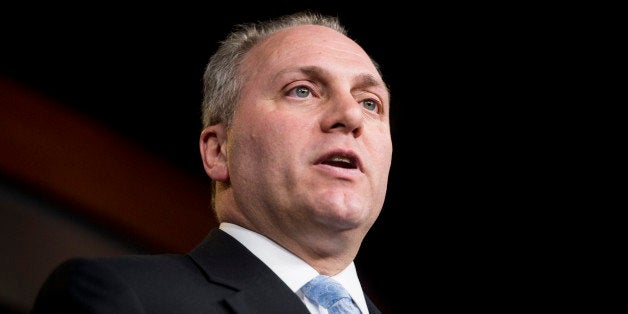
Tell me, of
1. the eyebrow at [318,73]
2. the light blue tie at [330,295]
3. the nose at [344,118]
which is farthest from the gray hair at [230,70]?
the light blue tie at [330,295]

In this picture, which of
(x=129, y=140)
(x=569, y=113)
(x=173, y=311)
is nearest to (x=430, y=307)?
(x=569, y=113)

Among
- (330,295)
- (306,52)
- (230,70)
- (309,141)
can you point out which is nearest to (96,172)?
(230,70)

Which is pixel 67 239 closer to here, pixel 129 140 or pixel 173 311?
pixel 129 140

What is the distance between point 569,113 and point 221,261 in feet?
4.64

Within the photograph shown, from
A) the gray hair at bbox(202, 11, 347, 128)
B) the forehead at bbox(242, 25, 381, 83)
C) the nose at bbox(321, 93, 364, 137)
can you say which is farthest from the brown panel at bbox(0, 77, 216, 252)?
the nose at bbox(321, 93, 364, 137)

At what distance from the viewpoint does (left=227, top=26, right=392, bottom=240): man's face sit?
152 cm

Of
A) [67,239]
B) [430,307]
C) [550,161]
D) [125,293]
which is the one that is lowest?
[430,307]

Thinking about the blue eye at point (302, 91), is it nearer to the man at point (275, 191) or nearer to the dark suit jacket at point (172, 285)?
the man at point (275, 191)

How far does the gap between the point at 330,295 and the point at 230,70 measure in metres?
0.58

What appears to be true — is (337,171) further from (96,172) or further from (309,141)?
(96,172)

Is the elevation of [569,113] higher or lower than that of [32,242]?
higher

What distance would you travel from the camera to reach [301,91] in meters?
1.65

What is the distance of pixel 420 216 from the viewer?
2.63 meters

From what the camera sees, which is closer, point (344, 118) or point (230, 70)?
point (344, 118)
